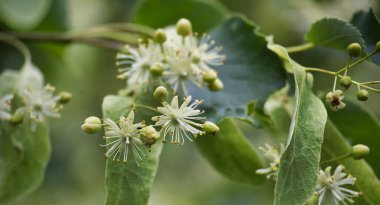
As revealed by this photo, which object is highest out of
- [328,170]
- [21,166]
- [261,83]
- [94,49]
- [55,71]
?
[94,49]

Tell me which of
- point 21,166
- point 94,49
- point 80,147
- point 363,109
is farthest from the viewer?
point 80,147

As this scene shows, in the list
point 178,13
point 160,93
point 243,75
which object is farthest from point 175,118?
point 178,13

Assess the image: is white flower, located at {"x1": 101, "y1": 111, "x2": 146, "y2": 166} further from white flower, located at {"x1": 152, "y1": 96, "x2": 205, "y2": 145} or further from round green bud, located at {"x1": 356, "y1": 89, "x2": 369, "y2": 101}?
round green bud, located at {"x1": 356, "y1": 89, "x2": 369, "y2": 101}

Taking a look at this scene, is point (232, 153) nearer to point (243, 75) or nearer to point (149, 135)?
point (243, 75)

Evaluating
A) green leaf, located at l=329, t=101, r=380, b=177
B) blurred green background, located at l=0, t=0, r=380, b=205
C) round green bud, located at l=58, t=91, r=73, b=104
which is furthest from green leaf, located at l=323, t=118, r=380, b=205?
blurred green background, located at l=0, t=0, r=380, b=205

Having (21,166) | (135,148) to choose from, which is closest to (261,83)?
(135,148)

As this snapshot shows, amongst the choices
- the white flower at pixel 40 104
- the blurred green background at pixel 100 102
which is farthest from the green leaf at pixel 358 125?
the blurred green background at pixel 100 102

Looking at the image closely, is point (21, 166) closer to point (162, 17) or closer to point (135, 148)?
point (135, 148)

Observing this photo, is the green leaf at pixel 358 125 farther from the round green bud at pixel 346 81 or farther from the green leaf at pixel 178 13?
the green leaf at pixel 178 13
